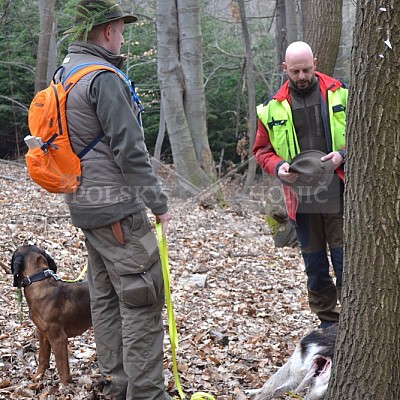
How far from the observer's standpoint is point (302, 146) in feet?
17.4

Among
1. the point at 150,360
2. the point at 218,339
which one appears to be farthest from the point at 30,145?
the point at 218,339

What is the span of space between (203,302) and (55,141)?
370 cm

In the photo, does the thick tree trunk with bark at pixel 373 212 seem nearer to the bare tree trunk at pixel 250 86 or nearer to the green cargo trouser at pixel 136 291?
the green cargo trouser at pixel 136 291

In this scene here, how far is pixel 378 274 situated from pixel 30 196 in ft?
33.3

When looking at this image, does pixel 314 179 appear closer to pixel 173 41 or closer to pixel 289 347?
pixel 289 347

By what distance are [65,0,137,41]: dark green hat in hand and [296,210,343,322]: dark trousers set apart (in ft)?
7.62

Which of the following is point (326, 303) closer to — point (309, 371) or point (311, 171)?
point (311, 171)

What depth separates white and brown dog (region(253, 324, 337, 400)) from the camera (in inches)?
159

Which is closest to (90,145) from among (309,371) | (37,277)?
(37,277)

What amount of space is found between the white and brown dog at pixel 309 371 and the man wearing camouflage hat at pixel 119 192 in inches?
31.1

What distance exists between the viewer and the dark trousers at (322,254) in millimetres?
5332

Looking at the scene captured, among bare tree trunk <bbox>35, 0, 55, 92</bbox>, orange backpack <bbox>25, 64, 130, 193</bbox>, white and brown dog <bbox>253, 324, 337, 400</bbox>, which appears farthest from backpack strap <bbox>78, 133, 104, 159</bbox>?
bare tree trunk <bbox>35, 0, 55, 92</bbox>

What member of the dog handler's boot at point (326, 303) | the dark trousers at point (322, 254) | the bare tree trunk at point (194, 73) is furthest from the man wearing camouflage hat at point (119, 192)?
the bare tree trunk at point (194, 73)

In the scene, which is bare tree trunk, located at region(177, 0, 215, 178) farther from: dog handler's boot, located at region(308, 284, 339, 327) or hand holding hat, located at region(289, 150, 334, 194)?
hand holding hat, located at region(289, 150, 334, 194)
